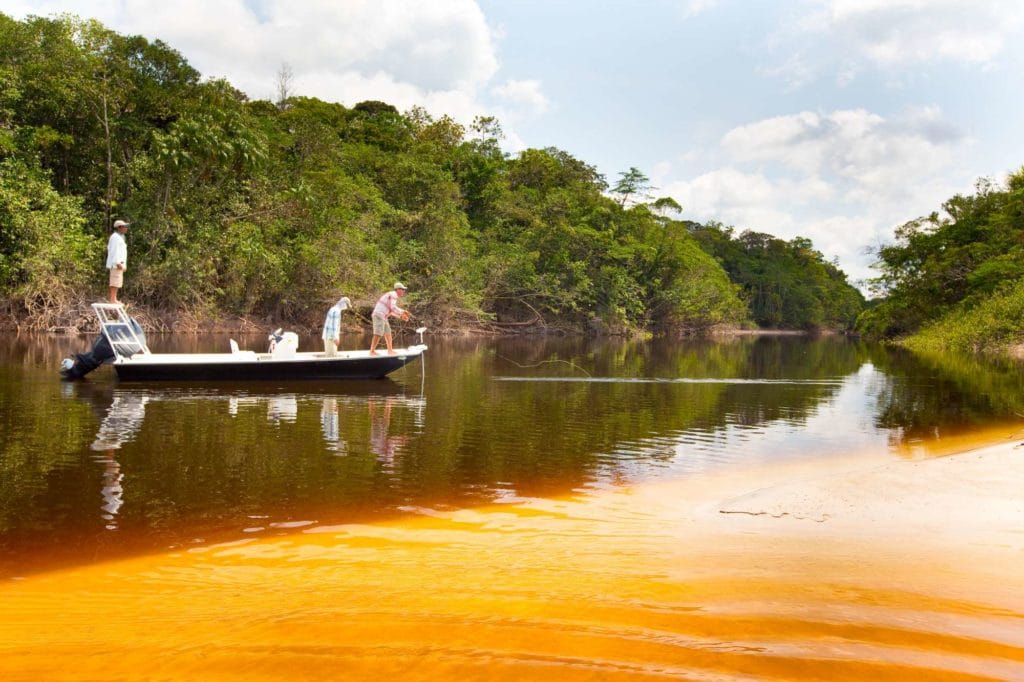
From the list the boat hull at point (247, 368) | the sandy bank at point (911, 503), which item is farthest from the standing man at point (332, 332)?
the sandy bank at point (911, 503)

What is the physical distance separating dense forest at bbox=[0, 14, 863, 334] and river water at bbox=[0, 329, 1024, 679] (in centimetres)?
2129

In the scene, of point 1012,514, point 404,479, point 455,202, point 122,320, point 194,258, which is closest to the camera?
point 1012,514

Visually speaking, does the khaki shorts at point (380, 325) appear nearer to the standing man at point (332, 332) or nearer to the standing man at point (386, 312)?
the standing man at point (386, 312)

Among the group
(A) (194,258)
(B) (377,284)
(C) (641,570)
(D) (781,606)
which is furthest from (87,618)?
(B) (377,284)

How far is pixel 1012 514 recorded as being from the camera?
6391 millimetres

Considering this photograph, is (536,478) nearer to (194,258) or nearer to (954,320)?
(194,258)

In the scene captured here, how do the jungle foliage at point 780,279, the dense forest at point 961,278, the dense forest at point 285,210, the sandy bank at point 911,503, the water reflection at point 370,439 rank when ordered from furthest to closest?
1. the jungle foliage at point 780,279
2. the dense forest at point 961,278
3. the dense forest at point 285,210
4. the water reflection at point 370,439
5. the sandy bank at point 911,503

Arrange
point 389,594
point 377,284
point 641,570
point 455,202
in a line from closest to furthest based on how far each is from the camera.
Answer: point 389,594
point 641,570
point 377,284
point 455,202

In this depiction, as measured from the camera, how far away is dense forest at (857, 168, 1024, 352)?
124 feet

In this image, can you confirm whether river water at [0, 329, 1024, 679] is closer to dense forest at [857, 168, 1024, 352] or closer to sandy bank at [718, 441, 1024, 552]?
sandy bank at [718, 441, 1024, 552]

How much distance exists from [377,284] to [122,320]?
966 inches

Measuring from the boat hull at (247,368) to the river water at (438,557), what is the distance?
222cm

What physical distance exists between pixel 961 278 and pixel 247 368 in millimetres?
43008

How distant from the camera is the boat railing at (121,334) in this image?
15594mm
